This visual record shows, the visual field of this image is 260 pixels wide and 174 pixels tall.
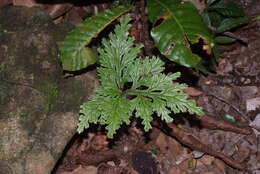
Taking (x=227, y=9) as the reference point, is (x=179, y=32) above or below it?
below

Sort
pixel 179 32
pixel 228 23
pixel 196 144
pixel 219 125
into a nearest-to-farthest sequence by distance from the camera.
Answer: pixel 179 32 → pixel 196 144 → pixel 219 125 → pixel 228 23

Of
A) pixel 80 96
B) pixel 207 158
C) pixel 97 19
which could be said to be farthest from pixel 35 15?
pixel 207 158

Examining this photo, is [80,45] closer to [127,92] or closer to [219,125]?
[127,92]

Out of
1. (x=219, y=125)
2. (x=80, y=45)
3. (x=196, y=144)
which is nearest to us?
(x=80, y=45)

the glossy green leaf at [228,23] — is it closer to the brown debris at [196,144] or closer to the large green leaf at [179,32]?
the large green leaf at [179,32]

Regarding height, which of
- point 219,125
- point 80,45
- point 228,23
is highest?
point 228,23

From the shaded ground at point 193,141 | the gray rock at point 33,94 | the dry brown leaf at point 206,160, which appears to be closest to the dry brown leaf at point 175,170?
the shaded ground at point 193,141

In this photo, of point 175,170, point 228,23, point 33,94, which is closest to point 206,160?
point 175,170

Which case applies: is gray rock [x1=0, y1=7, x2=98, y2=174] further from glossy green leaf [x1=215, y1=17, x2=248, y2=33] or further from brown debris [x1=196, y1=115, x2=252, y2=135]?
glossy green leaf [x1=215, y1=17, x2=248, y2=33]
